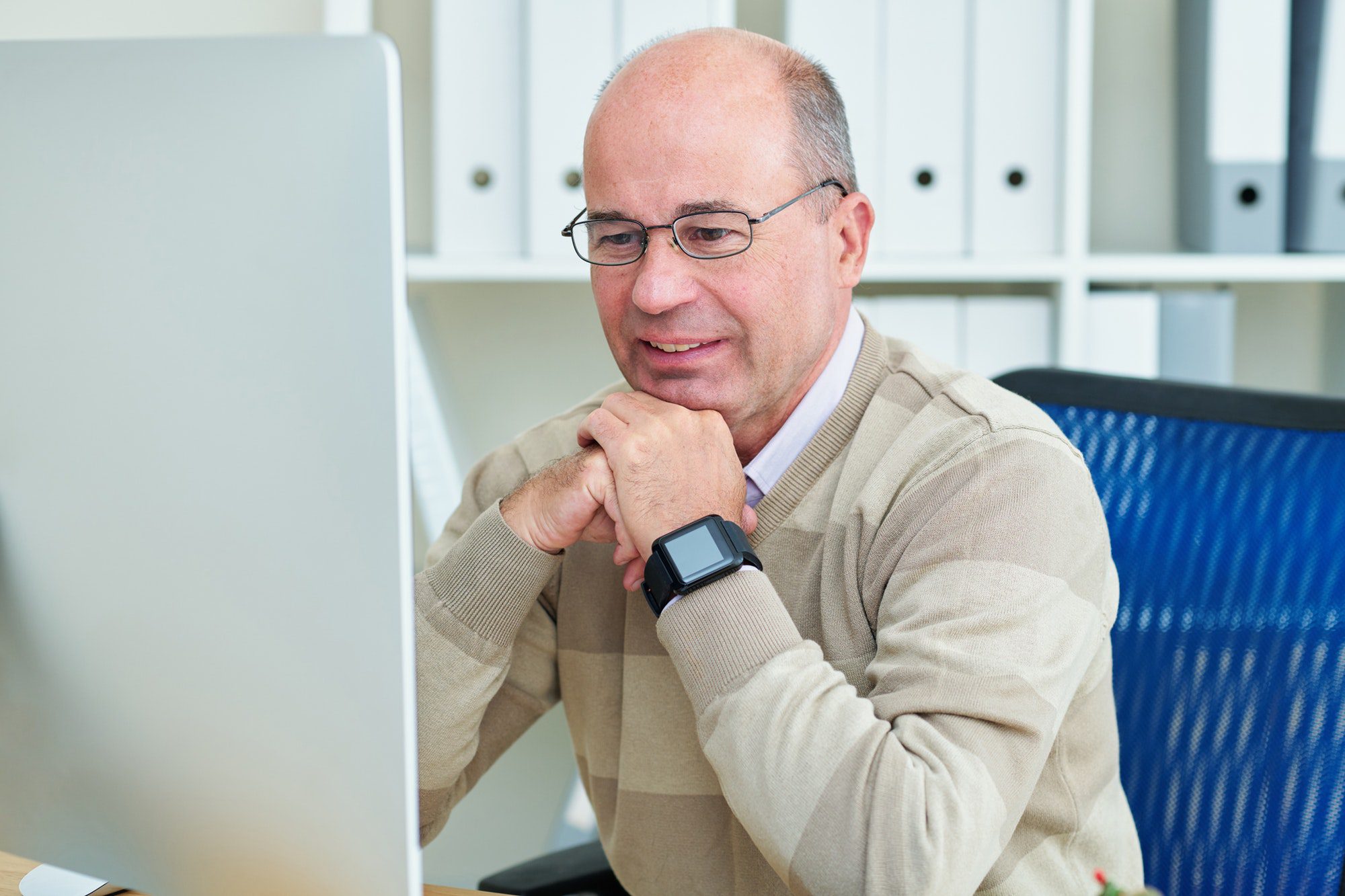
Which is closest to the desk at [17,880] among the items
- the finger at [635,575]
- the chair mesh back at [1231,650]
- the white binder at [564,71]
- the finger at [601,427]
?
the finger at [635,575]

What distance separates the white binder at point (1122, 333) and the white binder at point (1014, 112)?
0.52 feet

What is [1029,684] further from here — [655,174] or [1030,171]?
[1030,171]

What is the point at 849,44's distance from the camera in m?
1.58

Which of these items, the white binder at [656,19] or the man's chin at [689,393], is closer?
the man's chin at [689,393]

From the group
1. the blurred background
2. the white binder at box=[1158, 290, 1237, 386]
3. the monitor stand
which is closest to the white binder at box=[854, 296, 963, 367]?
the blurred background

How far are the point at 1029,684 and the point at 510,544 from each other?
400 millimetres

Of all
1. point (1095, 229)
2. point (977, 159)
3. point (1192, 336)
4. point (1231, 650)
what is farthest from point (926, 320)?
point (1231, 650)

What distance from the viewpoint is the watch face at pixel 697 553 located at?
2.73 feet

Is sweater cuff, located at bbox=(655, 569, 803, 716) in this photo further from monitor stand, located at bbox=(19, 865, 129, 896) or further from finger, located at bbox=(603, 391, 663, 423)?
monitor stand, located at bbox=(19, 865, 129, 896)

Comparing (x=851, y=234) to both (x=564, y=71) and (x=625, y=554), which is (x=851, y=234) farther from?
(x=564, y=71)

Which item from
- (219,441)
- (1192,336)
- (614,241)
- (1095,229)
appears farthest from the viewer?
(1095,229)

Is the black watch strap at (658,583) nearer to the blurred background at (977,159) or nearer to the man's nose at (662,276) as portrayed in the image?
the man's nose at (662,276)

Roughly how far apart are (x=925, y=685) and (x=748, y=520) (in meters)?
0.24

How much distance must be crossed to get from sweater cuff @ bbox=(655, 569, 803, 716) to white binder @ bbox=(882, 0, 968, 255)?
0.92 metres
